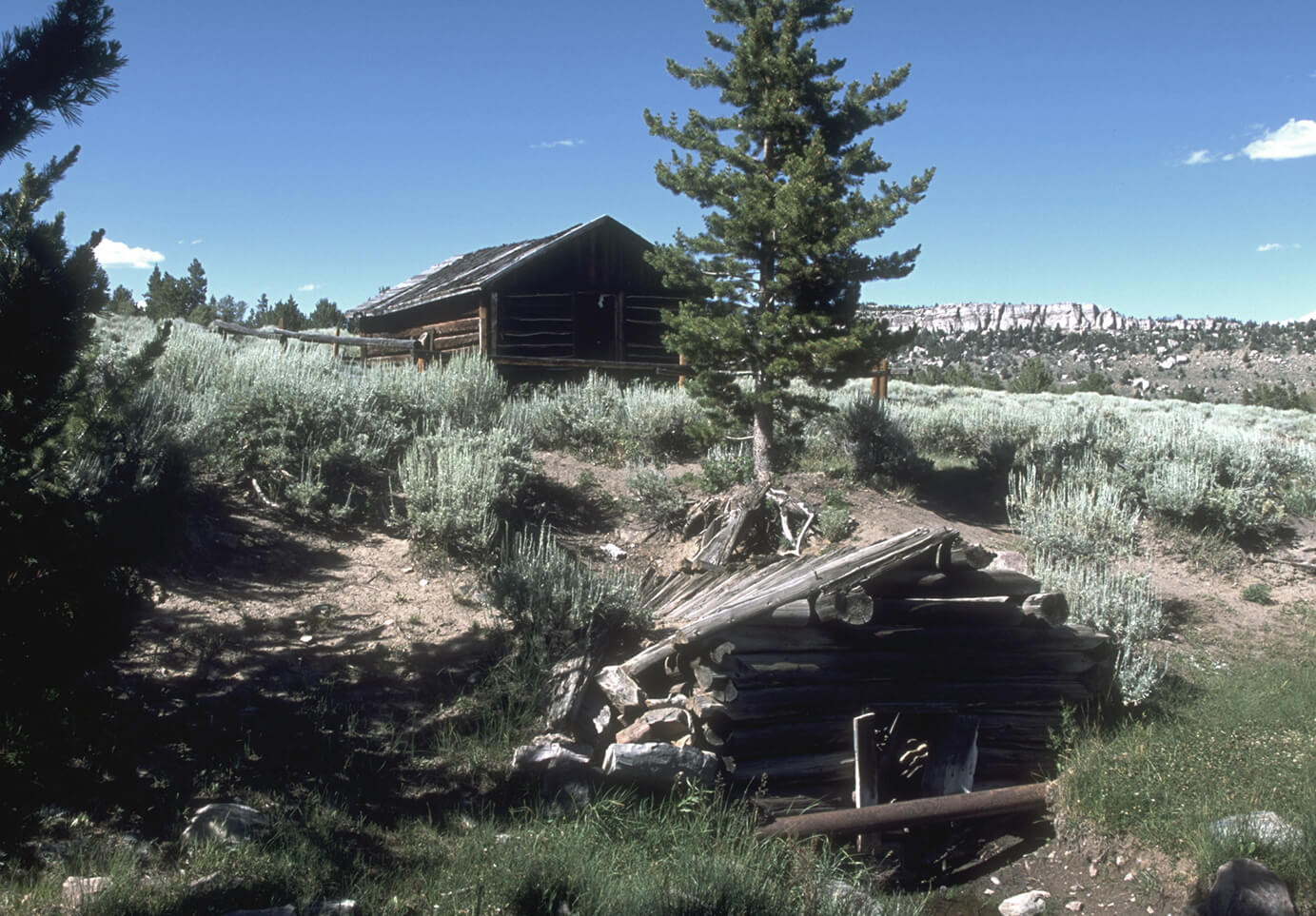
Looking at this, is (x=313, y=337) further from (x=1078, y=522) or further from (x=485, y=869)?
(x=485, y=869)

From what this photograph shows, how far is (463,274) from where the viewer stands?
18.1m

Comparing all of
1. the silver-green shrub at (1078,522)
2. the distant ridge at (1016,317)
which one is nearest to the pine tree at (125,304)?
the silver-green shrub at (1078,522)

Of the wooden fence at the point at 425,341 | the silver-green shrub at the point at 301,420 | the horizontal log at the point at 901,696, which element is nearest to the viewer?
the horizontal log at the point at 901,696

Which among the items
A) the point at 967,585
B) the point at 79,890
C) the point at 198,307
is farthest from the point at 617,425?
the point at 198,307

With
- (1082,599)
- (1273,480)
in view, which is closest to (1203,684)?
(1082,599)

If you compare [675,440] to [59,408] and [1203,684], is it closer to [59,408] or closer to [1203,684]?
[1203,684]

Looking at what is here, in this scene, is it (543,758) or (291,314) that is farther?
(291,314)

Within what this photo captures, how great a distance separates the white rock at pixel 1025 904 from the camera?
5.28m

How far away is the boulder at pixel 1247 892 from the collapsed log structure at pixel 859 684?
1.78 metres

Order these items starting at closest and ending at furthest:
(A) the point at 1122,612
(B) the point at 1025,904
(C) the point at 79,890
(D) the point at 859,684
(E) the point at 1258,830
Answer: (C) the point at 79,890 < (E) the point at 1258,830 < (B) the point at 1025,904 < (D) the point at 859,684 < (A) the point at 1122,612

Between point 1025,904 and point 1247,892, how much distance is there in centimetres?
121

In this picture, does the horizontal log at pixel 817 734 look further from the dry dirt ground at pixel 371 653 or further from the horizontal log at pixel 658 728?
the dry dirt ground at pixel 371 653

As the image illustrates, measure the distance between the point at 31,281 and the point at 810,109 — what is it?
849 cm

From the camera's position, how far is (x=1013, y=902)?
5.38m
